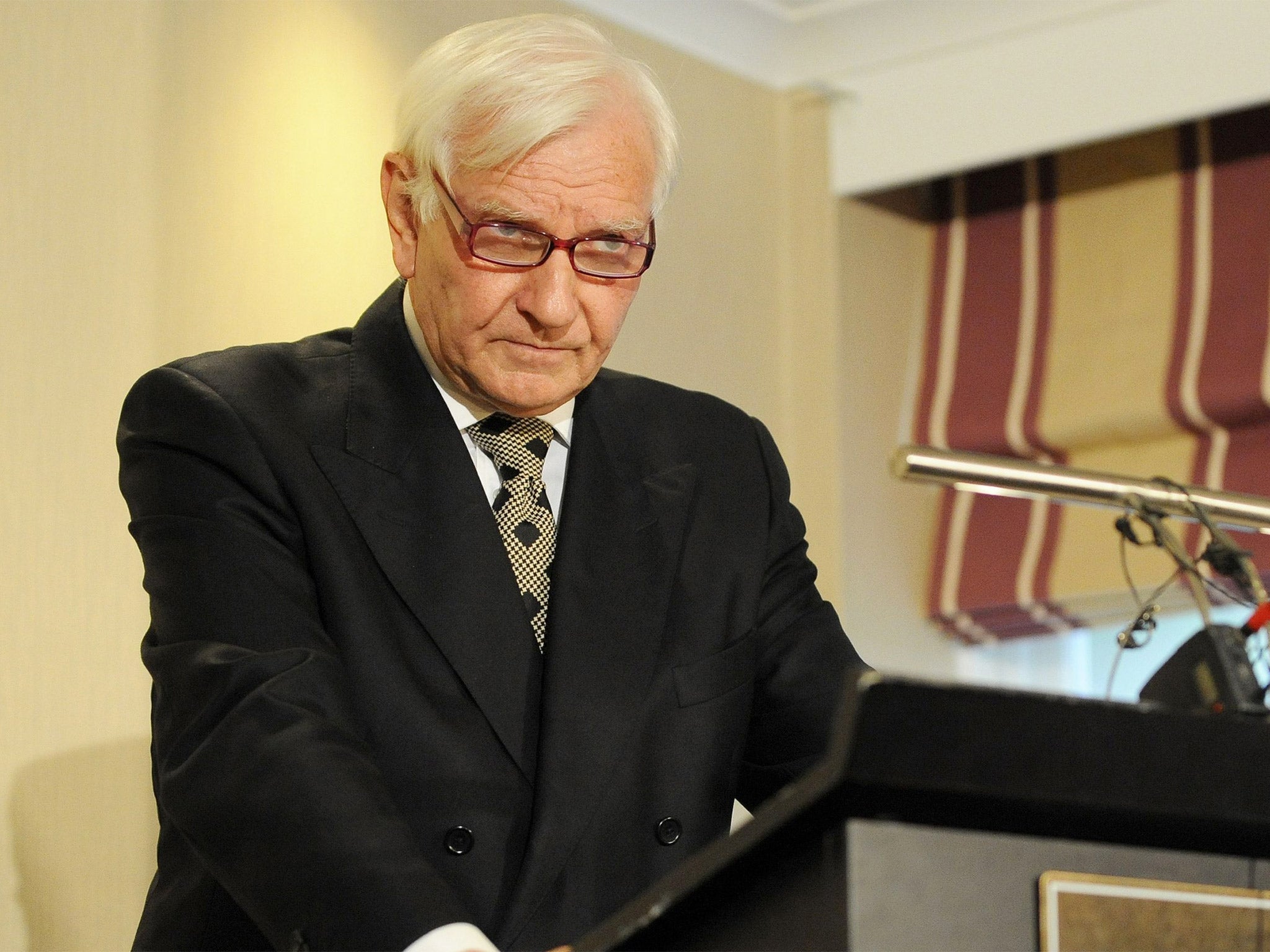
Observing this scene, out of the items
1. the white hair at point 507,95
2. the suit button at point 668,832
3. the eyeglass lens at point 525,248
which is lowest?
the suit button at point 668,832

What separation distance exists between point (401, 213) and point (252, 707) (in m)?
0.66

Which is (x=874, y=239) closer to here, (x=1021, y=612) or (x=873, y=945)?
(x=1021, y=612)

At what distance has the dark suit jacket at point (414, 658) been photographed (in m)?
1.33

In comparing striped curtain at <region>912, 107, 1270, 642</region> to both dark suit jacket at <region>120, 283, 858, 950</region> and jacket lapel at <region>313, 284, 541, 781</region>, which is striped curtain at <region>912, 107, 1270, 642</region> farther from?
jacket lapel at <region>313, 284, 541, 781</region>

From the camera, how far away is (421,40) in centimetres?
327

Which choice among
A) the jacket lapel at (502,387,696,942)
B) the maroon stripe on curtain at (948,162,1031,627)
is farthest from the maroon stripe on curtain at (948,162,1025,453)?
the jacket lapel at (502,387,696,942)

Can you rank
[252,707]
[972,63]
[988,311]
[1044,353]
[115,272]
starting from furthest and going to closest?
[988,311]
[1044,353]
[972,63]
[115,272]
[252,707]

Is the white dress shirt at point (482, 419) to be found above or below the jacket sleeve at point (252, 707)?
above

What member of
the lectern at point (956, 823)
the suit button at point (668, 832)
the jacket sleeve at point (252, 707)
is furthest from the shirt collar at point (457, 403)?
the lectern at point (956, 823)

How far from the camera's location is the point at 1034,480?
4.62ft

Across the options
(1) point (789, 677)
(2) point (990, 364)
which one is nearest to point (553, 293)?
(1) point (789, 677)

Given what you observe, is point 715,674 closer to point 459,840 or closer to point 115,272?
point 459,840

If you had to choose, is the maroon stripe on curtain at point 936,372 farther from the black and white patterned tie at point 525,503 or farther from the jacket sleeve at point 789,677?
the black and white patterned tie at point 525,503

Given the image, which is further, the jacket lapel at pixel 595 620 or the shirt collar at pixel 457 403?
the shirt collar at pixel 457 403
